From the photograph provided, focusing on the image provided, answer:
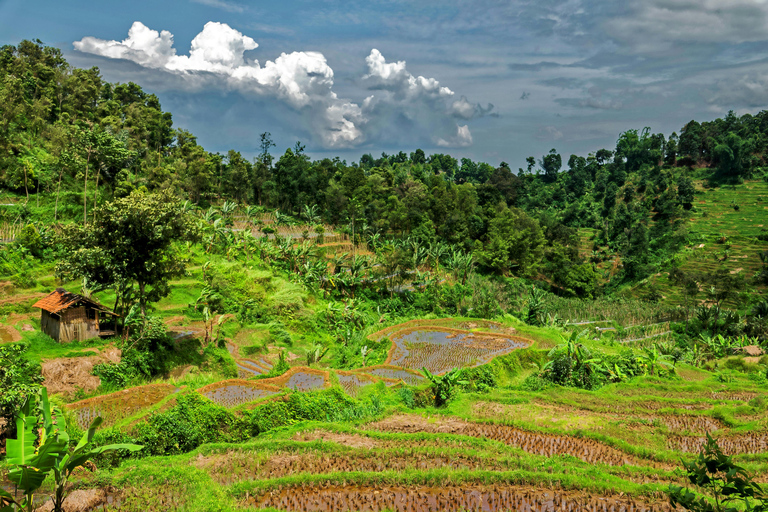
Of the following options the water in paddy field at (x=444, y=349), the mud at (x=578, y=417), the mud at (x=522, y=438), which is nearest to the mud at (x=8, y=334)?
the mud at (x=522, y=438)

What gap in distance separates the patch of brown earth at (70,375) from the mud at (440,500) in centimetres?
733

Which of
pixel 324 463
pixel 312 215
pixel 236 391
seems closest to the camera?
pixel 324 463

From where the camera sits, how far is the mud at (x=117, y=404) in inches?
465

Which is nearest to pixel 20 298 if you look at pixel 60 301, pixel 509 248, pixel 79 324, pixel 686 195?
pixel 60 301

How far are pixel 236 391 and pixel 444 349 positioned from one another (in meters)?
11.0

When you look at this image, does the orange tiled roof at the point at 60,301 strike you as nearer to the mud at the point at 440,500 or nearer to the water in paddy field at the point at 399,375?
the water in paddy field at the point at 399,375

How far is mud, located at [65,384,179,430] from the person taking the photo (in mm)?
11812

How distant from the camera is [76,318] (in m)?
15.9

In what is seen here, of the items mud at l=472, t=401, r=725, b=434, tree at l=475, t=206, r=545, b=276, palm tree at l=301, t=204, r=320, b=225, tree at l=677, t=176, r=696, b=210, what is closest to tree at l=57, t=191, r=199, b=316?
mud at l=472, t=401, r=725, b=434

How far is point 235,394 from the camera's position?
14102 millimetres

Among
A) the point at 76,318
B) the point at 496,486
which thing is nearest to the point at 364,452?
the point at 496,486

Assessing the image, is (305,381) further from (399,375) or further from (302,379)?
(399,375)

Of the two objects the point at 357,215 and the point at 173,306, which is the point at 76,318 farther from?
the point at 357,215

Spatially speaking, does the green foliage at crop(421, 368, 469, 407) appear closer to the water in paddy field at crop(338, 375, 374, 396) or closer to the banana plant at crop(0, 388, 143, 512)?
the water in paddy field at crop(338, 375, 374, 396)
